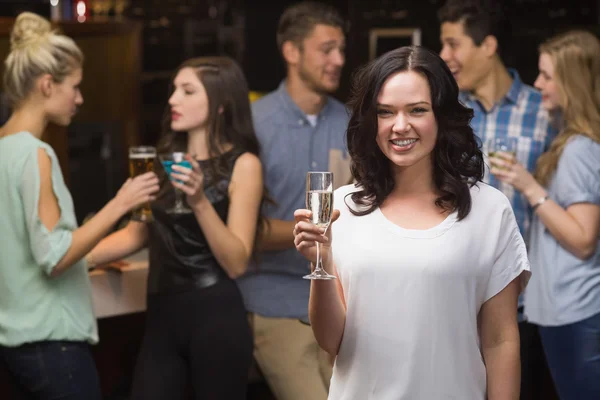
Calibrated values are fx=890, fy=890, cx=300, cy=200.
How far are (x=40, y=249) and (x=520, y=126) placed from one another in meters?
1.92

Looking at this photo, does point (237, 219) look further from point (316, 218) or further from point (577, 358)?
point (577, 358)

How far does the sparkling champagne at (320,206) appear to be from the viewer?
2027 mm

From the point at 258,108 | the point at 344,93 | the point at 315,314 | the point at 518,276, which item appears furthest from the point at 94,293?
the point at 344,93

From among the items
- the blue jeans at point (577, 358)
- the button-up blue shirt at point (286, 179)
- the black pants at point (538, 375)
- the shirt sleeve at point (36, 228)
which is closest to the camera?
the shirt sleeve at point (36, 228)

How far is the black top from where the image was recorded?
3.08 metres

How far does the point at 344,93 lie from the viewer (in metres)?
6.64

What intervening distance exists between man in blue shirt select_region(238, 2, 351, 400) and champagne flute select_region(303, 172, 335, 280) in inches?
55.3

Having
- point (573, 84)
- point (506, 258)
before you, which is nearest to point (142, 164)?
point (506, 258)

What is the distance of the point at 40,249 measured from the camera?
110 inches

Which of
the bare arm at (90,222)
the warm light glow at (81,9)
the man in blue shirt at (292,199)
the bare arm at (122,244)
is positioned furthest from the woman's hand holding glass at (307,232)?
the warm light glow at (81,9)

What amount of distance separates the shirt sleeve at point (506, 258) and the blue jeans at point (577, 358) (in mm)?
1192

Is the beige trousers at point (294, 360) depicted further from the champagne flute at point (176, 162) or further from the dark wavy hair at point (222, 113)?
the champagne flute at point (176, 162)

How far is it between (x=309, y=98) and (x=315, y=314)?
1840mm

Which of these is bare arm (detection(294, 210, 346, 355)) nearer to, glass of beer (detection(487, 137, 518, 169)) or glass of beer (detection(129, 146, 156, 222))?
glass of beer (detection(129, 146, 156, 222))
